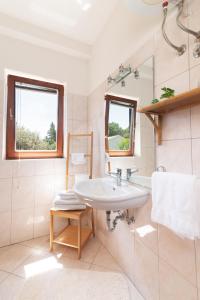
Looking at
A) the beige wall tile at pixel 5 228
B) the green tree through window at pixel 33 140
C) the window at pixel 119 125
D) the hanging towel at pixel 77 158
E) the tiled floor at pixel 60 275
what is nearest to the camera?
the tiled floor at pixel 60 275

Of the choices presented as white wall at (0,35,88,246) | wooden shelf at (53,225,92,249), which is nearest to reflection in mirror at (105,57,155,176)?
white wall at (0,35,88,246)

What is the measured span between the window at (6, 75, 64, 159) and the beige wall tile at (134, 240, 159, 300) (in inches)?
56.4

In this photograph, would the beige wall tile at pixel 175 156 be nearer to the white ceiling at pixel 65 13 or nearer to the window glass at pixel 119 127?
the window glass at pixel 119 127

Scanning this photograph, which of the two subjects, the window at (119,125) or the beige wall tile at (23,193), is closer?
the window at (119,125)

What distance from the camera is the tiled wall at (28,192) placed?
178cm

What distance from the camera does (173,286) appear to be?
927mm

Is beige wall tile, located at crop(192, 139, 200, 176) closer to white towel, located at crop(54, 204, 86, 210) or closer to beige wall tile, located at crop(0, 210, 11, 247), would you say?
white towel, located at crop(54, 204, 86, 210)

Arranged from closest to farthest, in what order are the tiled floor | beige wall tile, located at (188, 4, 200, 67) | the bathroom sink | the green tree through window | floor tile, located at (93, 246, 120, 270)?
beige wall tile, located at (188, 4, 200, 67) < the bathroom sink < the tiled floor < floor tile, located at (93, 246, 120, 270) < the green tree through window

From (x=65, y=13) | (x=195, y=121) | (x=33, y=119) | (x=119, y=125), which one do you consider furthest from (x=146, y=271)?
(x=65, y=13)

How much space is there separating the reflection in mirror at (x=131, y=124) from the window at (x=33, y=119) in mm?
781

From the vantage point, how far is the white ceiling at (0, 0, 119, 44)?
1.55 metres

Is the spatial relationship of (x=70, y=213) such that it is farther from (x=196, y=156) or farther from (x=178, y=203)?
(x=196, y=156)

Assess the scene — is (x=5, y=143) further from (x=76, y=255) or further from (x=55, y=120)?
(x=76, y=255)

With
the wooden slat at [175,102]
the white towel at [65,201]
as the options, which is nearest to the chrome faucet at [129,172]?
the wooden slat at [175,102]
